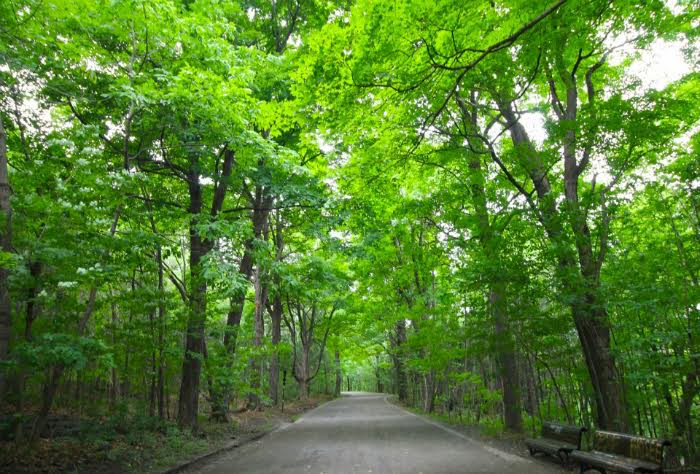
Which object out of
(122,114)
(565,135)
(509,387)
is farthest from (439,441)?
(122,114)

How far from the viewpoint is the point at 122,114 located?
31.2ft

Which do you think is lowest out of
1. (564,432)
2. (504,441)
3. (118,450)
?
(504,441)

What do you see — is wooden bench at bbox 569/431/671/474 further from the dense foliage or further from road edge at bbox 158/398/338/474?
road edge at bbox 158/398/338/474

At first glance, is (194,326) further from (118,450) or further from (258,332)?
(258,332)

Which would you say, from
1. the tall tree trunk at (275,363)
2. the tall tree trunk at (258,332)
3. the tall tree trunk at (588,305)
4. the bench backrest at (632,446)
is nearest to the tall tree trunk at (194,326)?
the tall tree trunk at (258,332)

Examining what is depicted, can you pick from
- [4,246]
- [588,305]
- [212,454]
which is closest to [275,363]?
[212,454]

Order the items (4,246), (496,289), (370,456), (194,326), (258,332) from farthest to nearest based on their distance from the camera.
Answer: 1. (258,332)
2. (194,326)
3. (496,289)
4. (370,456)
5. (4,246)

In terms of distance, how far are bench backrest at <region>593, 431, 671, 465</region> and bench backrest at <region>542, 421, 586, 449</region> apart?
50 cm

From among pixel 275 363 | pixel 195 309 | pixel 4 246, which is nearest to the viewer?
pixel 4 246

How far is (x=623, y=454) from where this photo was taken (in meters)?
5.56

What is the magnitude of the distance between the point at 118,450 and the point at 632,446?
26.6 feet

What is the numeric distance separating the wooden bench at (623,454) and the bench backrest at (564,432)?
1.67ft

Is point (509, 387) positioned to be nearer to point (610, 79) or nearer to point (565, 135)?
point (565, 135)

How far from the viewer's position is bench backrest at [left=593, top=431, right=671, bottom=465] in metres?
4.94
